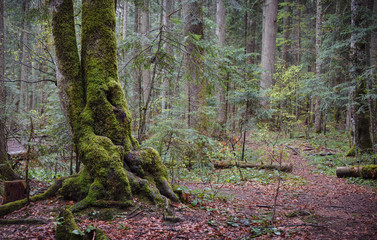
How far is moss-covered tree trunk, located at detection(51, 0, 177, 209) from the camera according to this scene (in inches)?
170

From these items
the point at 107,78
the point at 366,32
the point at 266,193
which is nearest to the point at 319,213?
the point at 266,193

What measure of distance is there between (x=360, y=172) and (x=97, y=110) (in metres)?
9.08

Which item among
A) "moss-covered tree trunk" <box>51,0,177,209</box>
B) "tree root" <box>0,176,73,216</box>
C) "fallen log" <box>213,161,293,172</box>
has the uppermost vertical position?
"moss-covered tree trunk" <box>51,0,177,209</box>

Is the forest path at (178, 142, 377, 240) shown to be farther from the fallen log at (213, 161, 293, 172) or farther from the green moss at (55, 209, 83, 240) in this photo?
the green moss at (55, 209, 83, 240)

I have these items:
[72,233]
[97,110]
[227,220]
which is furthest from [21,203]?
[227,220]

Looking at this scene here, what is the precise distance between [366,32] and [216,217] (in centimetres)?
1041

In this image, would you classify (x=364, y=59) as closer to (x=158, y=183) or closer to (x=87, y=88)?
(x=158, y=183)

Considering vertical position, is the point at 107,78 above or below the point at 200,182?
above

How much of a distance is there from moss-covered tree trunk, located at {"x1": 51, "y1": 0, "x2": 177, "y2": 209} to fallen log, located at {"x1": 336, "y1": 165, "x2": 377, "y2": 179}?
7.37 metres

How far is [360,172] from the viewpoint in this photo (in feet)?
27.3

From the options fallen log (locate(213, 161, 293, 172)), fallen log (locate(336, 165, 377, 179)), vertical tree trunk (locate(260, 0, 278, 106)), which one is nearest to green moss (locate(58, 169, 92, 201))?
fallen log (locate(213, 161, 293, 172))

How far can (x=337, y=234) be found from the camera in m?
3.66

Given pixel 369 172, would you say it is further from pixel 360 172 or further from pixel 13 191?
pixel 13 191

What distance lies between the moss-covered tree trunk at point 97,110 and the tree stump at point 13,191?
83 centimetres
